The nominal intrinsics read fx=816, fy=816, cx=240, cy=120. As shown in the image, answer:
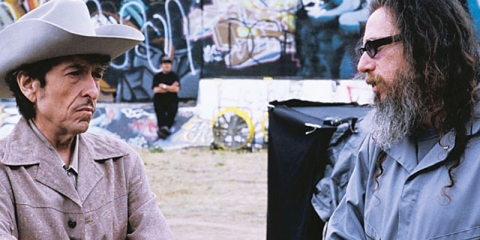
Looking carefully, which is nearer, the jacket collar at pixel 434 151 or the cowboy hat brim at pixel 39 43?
the jacket collar at pixel 434 151

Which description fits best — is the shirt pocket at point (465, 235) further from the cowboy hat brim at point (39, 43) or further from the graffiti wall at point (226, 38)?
the graffiti wall at point (226, 38)

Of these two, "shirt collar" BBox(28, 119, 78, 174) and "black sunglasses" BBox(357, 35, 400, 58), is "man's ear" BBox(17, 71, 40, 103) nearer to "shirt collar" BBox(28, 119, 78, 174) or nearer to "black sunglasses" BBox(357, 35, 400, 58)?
"shirt collar" BBox(28, 119, 78, 174)

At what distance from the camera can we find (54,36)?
2777 mm

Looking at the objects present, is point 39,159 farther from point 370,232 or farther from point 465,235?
point 465,235

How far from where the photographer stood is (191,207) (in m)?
9.79

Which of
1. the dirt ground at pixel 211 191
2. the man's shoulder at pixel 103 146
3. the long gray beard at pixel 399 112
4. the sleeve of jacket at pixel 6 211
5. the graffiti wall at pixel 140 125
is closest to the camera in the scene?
the sleeve of jacket at pixel 6 211

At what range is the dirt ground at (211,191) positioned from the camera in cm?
862

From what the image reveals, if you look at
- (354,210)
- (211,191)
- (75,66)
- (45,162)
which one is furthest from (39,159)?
(211,191)

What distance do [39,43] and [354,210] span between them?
125 cm

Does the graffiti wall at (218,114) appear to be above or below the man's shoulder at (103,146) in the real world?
below

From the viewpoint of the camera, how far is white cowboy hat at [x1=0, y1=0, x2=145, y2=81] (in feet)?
9.16

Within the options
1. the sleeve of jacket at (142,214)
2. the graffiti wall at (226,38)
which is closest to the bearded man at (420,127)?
the sleeve of jacket at (142,214)

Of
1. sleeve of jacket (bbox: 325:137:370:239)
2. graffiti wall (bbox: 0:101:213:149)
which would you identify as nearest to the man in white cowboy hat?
sleeve of jacket (bbox: 325:137:370:239)

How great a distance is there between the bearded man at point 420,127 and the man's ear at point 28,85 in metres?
1.16
